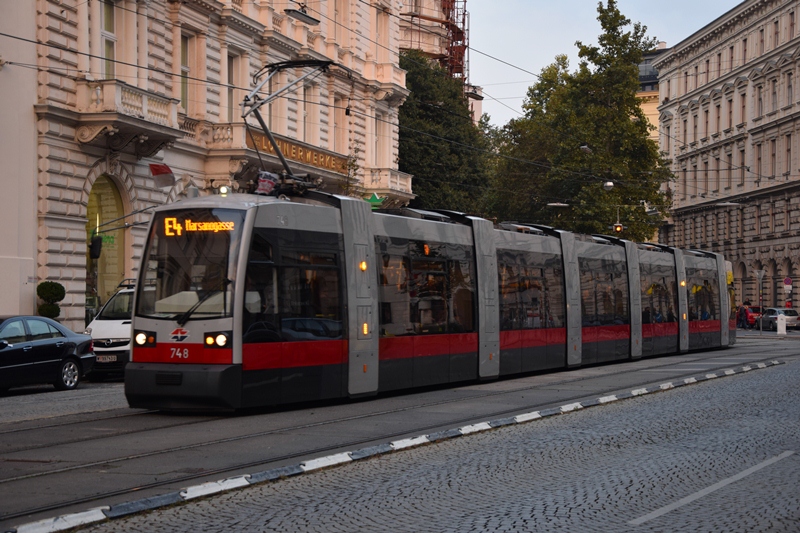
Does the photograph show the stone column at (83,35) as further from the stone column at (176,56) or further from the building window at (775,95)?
the building window at (775,95)

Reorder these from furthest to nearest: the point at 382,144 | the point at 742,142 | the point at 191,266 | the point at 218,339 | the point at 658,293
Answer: the point at 742,142 → the point at 382,144 → the point at 658,293 → the point at 191,266 → the point at 218,339

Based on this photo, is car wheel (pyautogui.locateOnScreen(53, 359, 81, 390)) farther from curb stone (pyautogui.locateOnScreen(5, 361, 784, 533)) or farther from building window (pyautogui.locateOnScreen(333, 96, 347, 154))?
building window (pyautogui.locateOnScreen(333, 96, 347, 154))

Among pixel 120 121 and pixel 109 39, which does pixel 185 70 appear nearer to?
pixel 109 39

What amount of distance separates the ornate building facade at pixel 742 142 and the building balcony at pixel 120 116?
147 feet

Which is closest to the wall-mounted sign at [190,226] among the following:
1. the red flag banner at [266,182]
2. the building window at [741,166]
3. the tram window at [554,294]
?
the red flag banner at [266,182]

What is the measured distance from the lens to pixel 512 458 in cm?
1060

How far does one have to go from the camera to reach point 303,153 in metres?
36.2

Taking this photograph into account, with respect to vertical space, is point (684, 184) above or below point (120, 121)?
above

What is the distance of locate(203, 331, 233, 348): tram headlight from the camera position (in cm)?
1392

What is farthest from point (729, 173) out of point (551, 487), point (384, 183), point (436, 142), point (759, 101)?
point (551, 487)

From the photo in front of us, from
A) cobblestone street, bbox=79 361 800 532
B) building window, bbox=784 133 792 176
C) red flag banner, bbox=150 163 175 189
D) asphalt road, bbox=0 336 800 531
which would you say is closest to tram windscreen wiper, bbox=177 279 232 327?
asphalt road, bbox=0 336 800 531

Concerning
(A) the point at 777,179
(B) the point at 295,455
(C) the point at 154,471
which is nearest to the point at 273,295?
(B) the point at 295,455

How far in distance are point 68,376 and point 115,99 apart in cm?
874

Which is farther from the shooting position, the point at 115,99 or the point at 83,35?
the point at 83,35
